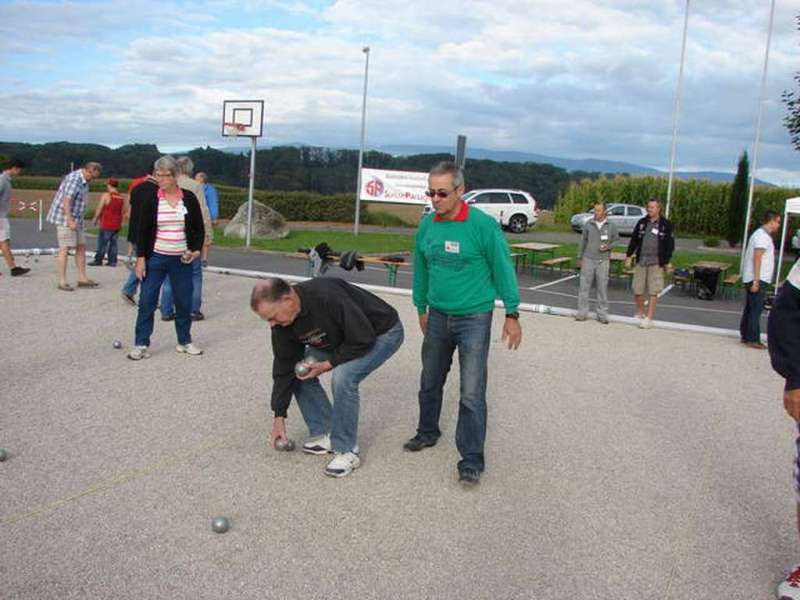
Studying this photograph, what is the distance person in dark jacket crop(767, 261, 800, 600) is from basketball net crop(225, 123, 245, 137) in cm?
2094

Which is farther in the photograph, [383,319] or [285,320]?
[383,319]

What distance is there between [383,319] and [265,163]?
52.2 m

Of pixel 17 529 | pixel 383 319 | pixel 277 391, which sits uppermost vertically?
pixel 383 319

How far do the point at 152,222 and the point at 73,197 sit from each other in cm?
434

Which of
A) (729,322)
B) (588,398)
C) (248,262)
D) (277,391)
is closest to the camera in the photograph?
(277,391)

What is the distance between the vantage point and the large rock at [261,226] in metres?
26.4

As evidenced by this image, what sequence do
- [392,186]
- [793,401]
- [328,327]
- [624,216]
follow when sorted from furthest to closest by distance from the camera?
[624,216], [392,186], [328,327], [793,401]

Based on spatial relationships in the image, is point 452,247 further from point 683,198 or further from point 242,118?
point 683,198

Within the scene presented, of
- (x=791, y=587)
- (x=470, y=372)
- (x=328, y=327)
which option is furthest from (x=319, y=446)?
(x=791, y=587)

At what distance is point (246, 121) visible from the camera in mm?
22891

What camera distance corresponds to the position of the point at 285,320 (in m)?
4.54

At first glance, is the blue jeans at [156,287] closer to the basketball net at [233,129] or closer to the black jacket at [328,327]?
the black jacket at [328,327]

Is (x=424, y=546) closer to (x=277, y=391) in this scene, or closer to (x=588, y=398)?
(x=277, y=391)

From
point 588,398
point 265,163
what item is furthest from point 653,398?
point 265,163
